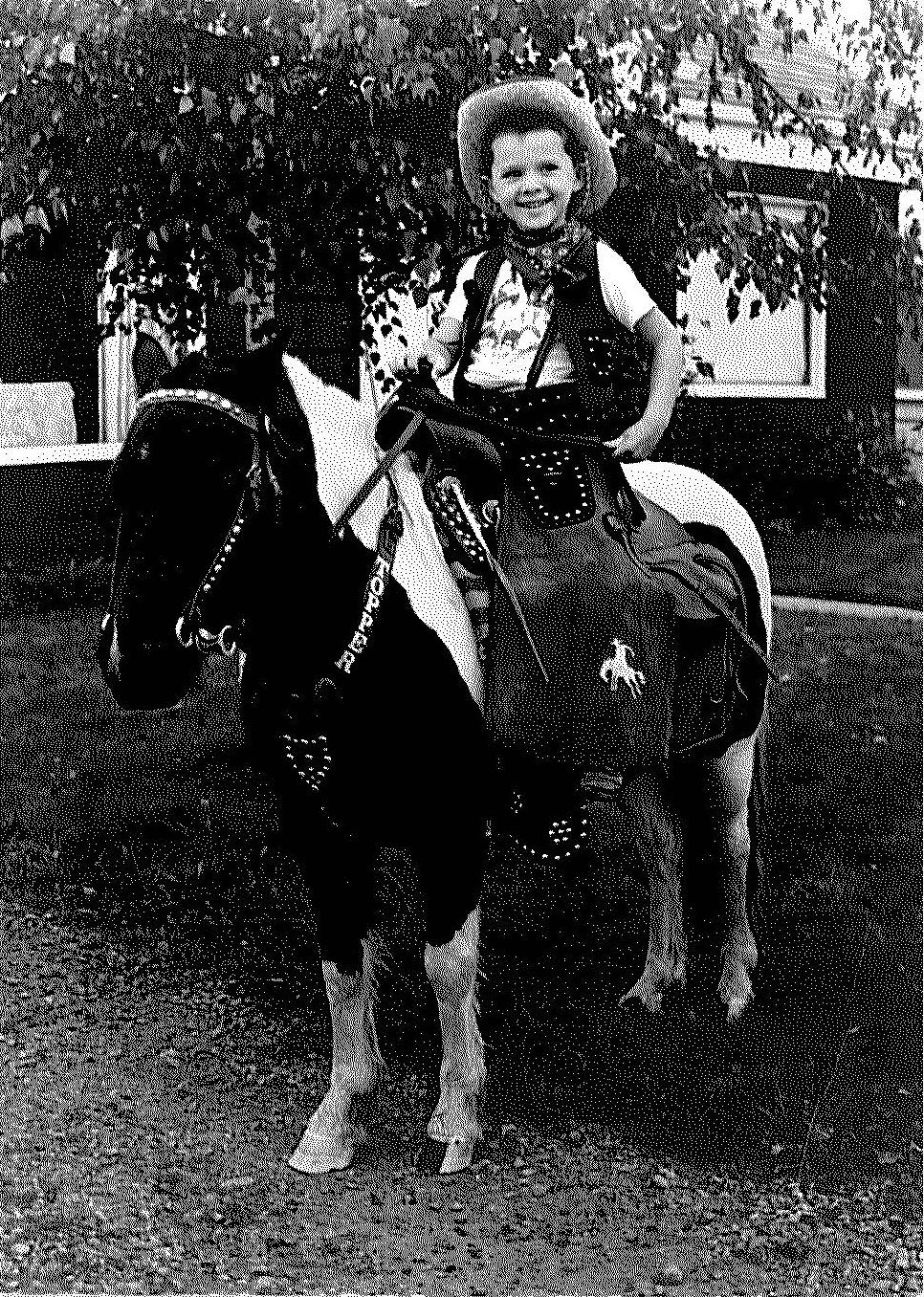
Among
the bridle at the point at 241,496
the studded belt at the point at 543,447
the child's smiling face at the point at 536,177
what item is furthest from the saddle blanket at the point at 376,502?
the child's smiling face at the point at 536,177

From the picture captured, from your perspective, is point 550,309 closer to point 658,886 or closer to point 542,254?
point 542,254

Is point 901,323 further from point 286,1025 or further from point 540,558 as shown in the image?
point 286,1025

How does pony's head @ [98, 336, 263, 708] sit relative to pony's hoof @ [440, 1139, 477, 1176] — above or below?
above

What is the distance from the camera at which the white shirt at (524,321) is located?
10.5 ft

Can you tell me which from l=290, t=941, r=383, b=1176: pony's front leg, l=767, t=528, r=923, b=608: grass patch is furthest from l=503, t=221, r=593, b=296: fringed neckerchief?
l=767, t=528, r=923, b=608: grass patch

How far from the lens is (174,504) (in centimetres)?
285

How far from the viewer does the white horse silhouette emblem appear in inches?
129

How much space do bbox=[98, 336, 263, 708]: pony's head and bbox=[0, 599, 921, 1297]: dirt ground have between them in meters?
0.82

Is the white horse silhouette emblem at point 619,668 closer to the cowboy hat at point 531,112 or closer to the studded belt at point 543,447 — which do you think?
the studded belt at point 543,447

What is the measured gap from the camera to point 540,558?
10.6ft

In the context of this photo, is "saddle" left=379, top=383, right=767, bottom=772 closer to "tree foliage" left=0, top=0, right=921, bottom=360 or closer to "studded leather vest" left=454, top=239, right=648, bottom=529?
"studded leather vest" left=454, top=239, right=648, bottom=529

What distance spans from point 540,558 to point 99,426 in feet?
5.05

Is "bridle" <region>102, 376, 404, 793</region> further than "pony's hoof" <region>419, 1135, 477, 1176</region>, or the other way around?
"pony's hoof" <region>419, 1135, 477, 1176</region>

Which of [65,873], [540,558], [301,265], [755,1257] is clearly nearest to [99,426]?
[301,265]
